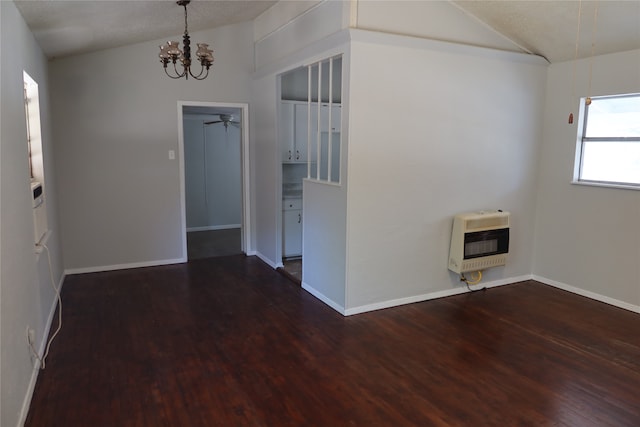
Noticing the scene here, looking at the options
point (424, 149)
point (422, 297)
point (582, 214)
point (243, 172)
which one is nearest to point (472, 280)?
point (422, 297)

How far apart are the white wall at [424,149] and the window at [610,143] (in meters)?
0.48

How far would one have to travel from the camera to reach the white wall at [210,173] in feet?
23.3

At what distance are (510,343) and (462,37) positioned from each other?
2627 millimetres

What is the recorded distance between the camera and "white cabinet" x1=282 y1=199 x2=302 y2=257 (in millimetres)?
5391

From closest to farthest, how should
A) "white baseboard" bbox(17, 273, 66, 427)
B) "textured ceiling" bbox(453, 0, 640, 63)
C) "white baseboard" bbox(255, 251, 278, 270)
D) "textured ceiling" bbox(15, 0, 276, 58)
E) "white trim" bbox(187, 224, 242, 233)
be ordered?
"white baseboard" bbox(17, 273, 66, 427), "textured ceiling" bbox(15, 0, 276, 58), "textured ceiling" bbox(453, 0, 640, 63), "white baseboard" bbox(255, 251, 278, 270), "white trim" bbox(187, 224, 242, 233)

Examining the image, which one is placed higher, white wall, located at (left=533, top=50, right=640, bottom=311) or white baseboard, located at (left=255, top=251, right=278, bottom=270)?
white wall, located at (left=533, top=50, right=640, bottom=311)

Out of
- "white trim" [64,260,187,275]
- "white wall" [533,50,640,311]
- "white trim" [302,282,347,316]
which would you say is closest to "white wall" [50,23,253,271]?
"white trim" [64,260,187,275]

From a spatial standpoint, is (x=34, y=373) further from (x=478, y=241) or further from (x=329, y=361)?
(x=478, y=241)

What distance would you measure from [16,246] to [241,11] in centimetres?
331

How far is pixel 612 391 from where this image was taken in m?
2.62

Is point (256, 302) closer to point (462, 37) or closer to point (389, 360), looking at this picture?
point (389, 360)

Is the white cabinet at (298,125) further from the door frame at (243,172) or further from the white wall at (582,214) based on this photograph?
the white wall at (582,214)

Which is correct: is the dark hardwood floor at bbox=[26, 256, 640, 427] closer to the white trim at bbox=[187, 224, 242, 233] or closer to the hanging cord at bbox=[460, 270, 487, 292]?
the hanging cord at bbox=[460, 270, 487, 292]

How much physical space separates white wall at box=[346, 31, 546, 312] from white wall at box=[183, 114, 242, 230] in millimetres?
4050
